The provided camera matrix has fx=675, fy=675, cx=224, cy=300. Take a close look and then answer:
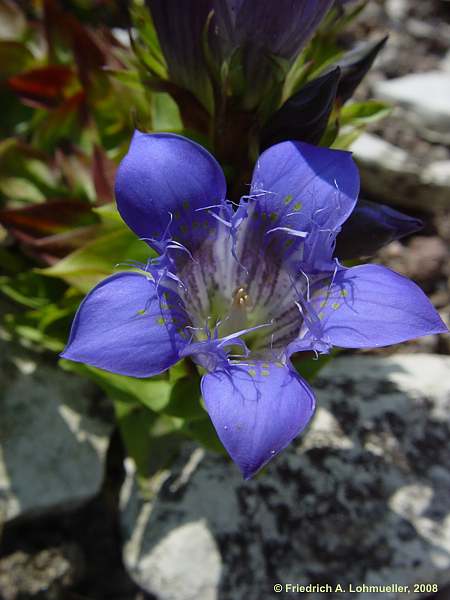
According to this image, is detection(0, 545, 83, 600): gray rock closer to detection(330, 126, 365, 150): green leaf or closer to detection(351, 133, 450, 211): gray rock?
detection(330, 126, 365, 150): green leaf

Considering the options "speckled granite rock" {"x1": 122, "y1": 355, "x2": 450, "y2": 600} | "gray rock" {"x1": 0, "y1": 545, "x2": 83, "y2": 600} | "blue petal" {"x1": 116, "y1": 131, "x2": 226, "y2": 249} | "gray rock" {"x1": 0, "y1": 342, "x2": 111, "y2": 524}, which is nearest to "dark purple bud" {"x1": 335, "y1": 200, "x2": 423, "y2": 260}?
"blue petal" {"x1": 116, "y1": 131, "x2": 226, "y2": 249}

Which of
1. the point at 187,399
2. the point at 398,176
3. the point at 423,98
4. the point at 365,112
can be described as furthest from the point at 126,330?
the point at 423,98

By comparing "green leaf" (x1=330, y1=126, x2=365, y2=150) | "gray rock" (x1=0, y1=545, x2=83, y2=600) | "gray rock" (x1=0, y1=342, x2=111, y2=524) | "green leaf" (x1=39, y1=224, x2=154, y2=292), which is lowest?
"gray rock" (x1=0, y1=545, x2=83, y2=600)

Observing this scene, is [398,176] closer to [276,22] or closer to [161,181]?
[276,22]

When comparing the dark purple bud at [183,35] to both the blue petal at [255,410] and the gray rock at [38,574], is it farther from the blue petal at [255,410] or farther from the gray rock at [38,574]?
the gray rock at [38,574]

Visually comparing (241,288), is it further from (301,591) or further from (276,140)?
(301,591)

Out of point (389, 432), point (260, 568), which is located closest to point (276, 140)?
point (389, 432)
